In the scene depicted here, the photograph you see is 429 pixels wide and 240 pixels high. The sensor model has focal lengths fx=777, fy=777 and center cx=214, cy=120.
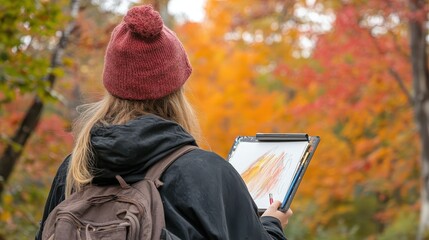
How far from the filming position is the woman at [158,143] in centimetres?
221

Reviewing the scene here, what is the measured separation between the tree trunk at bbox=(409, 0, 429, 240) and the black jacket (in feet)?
35.5

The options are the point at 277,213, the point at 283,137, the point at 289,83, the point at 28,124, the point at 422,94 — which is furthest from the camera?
the point at 289,83

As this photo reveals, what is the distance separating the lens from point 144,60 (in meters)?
2.38

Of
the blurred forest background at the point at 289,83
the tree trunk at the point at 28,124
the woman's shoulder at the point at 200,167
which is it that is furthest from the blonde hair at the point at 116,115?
the tree trunk at the point at 28,124

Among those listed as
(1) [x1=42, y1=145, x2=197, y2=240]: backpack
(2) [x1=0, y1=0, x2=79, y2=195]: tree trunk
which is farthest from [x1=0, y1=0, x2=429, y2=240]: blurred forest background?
(1) [x1=42, y1=145, x2=197, y2=240]: backpack

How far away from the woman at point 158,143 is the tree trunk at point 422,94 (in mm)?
10679

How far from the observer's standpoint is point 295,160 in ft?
8.84

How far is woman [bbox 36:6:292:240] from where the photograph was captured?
7.23 feet

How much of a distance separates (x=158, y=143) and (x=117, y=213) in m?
0.23

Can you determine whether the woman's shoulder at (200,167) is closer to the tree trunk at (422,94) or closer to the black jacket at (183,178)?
the black jacket at (183,178)

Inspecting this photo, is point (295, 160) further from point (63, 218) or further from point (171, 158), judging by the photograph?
point (63, 218)

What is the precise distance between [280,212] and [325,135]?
15.4 m

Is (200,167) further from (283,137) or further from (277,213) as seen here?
(283,137)

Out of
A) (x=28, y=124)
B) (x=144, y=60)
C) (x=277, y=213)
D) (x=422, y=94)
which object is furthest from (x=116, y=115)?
(x=422, y=94)
